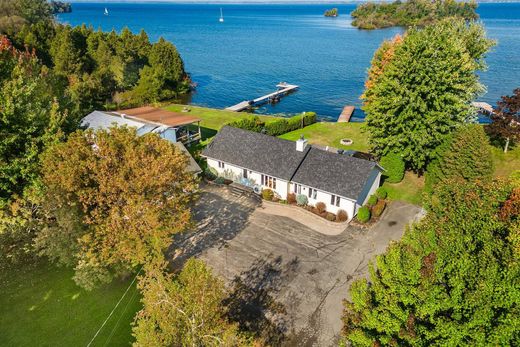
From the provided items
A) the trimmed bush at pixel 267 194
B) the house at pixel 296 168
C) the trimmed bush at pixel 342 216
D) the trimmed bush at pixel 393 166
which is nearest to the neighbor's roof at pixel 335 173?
the house at pixel 296 168

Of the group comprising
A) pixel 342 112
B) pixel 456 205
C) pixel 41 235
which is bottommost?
Answer: pixel 342 112

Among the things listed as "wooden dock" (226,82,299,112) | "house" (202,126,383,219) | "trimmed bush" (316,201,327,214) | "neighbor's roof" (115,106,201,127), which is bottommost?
"wooden dock" (226,82,299,112)

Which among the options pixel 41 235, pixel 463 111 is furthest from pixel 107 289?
pixel 463 111

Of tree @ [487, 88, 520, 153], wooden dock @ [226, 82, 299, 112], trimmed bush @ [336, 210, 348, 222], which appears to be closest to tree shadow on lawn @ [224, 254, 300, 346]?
trimmed bush @ [336, 210, 348, 222]

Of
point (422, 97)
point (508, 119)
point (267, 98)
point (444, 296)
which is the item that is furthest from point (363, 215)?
point (267, 98)

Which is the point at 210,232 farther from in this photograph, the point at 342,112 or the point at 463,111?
the point at 342,112

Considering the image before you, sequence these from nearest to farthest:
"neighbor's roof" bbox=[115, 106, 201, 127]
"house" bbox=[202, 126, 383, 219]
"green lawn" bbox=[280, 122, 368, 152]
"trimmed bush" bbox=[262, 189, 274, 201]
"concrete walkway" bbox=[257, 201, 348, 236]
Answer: "concrete walkway" bbox=[257, 201, 348, 236]
"house" bbox=[202, 126, 383, 219]
"trimmed bush" bbox=[262, 189, 274, 201]
"neighbor's roof" bbox=[115, 106, 201, 127]
"green lawn" bbox=[280, 122, 368, 152]

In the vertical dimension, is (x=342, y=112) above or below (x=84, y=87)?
below

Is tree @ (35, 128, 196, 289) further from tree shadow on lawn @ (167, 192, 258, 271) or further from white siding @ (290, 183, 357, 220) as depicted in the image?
white siding @ (290, 183, 357, 220)
